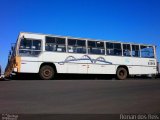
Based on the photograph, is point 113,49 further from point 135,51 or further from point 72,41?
point 72,41

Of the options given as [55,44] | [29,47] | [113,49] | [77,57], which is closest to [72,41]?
[77,57]

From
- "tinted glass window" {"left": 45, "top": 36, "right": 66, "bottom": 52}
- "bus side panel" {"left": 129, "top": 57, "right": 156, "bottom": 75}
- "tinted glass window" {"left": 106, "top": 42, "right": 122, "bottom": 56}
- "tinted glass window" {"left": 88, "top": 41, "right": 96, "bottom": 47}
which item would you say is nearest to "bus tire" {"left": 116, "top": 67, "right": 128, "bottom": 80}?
"bus side panel" {"left": 129, "top": 57, "right": 156, "bottom": 75}

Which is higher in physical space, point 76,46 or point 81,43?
point 81,43

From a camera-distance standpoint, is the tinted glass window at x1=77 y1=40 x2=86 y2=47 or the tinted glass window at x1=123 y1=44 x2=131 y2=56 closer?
the tinted glass window at x1=77 y1=40 x2=86 y2=47

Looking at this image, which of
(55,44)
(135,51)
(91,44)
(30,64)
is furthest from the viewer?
(135,51)

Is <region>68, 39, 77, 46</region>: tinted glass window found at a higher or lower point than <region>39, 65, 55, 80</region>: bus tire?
higher

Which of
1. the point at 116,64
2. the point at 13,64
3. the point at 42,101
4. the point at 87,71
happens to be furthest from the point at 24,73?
the point at 42,101

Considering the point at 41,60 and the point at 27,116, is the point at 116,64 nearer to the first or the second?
the point at 41,60

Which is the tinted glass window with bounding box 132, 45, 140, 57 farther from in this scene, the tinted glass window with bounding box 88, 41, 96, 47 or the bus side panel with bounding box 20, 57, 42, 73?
the bus side panel with bounding box 20, 57, 42, 73

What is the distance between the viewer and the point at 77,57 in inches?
884

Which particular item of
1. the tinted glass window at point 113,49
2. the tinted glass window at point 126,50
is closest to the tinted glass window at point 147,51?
the tinted glass window at point 126,50

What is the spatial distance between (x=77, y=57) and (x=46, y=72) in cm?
285

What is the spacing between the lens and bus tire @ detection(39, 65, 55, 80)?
20672 mm

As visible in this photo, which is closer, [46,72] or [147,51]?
[46,72]
